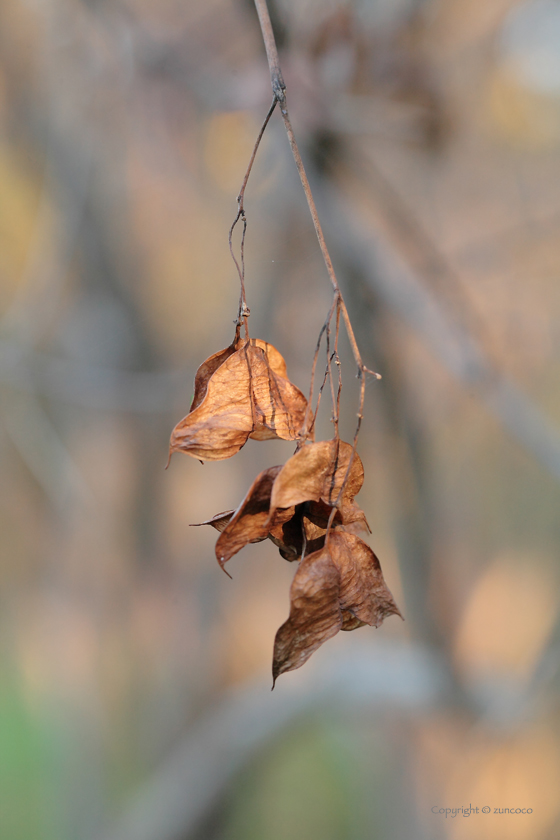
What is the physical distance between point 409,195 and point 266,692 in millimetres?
998

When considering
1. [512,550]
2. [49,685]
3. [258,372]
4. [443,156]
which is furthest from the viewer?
[49,685]

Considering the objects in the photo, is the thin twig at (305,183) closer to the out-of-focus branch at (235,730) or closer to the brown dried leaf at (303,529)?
the brown dried leaf at (303,529)

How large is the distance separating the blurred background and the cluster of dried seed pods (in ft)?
1.86

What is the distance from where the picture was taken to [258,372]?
324 mm

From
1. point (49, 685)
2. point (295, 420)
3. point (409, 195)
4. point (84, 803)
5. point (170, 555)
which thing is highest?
point (409, 195)

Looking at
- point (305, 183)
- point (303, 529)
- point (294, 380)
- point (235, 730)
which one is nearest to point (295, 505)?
point (303, 529)

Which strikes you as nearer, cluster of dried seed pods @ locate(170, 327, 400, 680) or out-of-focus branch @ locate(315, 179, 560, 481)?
cluster of dried seed pods @ locate(170, 327, 400, 680)

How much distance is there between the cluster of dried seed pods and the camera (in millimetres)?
271

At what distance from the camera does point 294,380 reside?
34.5 inches

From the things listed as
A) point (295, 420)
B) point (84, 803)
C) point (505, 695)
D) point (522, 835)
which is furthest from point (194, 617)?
point (295, 420)

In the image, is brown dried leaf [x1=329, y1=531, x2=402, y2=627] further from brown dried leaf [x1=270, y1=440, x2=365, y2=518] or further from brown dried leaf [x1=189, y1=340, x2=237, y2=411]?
brown dried leaf [x1=189, y1=340, x2=237, y2=411]

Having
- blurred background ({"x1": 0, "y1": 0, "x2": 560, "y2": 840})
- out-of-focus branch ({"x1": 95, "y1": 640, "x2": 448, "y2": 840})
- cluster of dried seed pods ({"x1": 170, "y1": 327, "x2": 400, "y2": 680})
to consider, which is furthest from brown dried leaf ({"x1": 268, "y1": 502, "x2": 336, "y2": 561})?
out-of-focus branch ({"x1": 95, "y1": 640, "x2": 448, "y2": 840})

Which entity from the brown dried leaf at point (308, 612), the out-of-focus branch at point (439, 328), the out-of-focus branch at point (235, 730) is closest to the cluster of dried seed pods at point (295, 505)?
the brown dried leaf at point (308, 612)

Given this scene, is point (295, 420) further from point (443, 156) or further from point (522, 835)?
point (522, 835)
